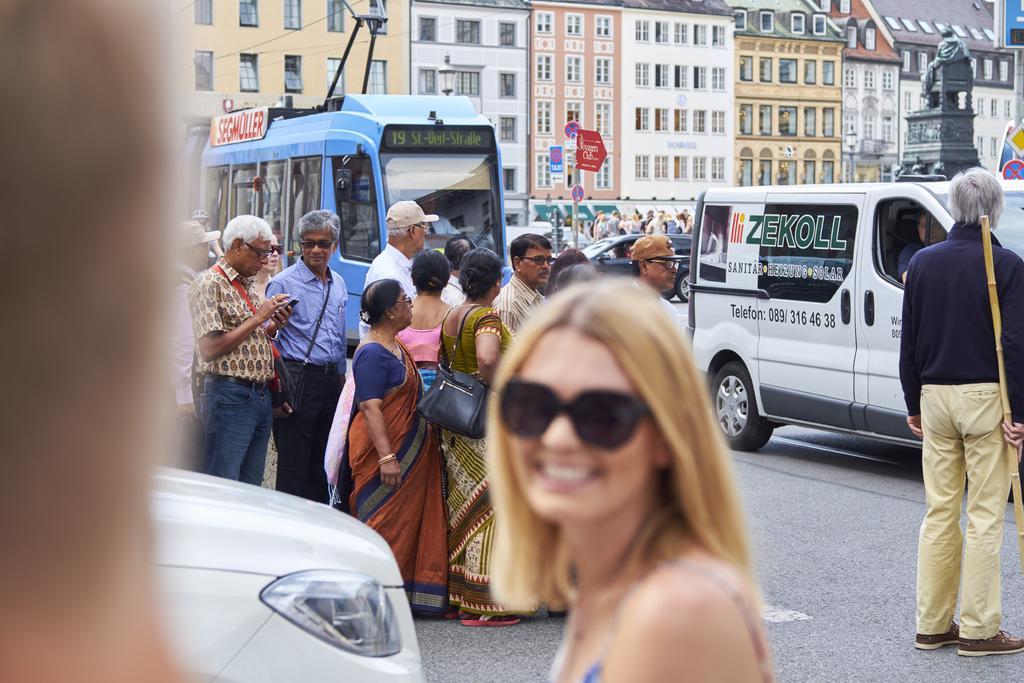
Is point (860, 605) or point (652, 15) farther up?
point (652, 15)

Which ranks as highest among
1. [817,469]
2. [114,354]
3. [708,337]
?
Answer: [114,354]

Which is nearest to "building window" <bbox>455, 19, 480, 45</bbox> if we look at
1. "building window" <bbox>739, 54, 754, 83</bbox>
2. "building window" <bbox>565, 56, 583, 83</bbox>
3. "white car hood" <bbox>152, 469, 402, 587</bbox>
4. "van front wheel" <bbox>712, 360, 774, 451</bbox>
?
"building window" <bbox>565, 56, 583, 83</bbox>

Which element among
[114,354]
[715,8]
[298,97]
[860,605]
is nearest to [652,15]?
[715,8]

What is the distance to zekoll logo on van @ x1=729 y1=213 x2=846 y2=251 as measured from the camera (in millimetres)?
10789

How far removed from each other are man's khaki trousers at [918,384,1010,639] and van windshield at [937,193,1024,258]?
3.78 meters

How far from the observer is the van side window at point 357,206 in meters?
17.8

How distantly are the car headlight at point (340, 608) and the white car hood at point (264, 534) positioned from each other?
0.13ft

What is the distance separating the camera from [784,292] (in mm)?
11297

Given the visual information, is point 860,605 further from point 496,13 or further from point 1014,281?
point 496,13

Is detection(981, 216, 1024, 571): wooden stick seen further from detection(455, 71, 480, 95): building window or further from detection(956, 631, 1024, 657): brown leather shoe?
detection(455, 71, 480, 95): building window

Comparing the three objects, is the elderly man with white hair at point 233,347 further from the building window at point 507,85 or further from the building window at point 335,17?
the building window at point 507,85

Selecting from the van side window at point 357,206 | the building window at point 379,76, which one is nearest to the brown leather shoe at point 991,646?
the van side window at point 357,206

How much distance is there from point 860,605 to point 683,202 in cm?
8449

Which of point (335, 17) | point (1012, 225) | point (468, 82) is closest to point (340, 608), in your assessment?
point (1012, 225)
